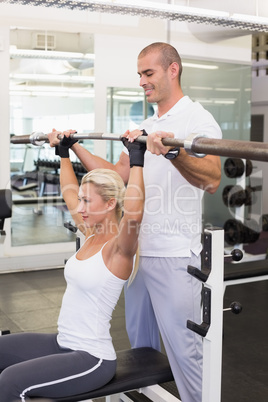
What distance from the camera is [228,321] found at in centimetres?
391

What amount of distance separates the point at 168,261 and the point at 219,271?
0.33 meters

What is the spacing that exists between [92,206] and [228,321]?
2275 millimetres

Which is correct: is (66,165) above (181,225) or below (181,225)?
above

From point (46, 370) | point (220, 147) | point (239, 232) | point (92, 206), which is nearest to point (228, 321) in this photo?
point (239, 232)

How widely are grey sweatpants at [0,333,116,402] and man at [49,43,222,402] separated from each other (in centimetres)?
27

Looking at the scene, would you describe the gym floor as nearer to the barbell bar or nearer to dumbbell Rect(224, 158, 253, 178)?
dumbbell Rect(224, 158, 253, 178)

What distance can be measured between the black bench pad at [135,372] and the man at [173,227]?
0.24 feet

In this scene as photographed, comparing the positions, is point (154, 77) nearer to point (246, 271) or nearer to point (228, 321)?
point (246, 271)

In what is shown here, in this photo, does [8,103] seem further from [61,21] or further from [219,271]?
[219,271]

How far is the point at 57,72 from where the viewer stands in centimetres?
532

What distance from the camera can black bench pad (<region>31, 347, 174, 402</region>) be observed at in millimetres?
1845

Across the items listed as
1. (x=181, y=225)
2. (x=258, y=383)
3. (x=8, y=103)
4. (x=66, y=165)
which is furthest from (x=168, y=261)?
(x=8, y=103)

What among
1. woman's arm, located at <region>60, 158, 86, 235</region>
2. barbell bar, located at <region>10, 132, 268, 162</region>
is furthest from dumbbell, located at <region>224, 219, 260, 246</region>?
barbell bar, located at <region>10, 132, 268, 162</region>

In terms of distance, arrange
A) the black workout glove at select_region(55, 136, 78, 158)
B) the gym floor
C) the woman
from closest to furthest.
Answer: the woman < the black workout glove at select_region(55, 136, 78, 158) < the gym floor
